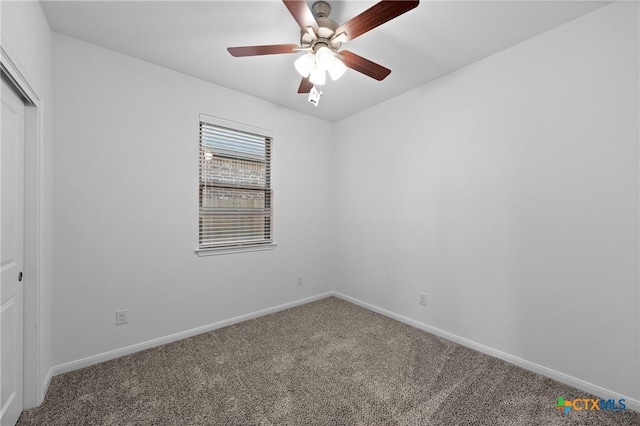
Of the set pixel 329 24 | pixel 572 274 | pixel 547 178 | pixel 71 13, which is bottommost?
pixel 572 274

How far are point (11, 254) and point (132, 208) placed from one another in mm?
906

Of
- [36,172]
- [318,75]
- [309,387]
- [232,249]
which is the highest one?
[318,75]

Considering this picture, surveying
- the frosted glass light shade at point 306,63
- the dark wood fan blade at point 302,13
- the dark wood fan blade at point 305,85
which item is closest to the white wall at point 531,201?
the dark wood fan blade at point 305,85

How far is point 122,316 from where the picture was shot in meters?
2.37

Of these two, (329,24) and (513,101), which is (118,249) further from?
(513,101)

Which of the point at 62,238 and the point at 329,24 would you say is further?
the point at 62,238

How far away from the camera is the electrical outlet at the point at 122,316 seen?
2.35m

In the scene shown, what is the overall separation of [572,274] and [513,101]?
143 centimetres

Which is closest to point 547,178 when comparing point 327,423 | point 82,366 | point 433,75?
point 433,75

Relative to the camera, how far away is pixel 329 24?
1.75m

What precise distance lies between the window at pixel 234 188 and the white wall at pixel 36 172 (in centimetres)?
114

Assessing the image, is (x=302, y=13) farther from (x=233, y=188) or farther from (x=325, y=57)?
(x=233, y=188)

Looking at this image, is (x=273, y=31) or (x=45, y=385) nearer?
(x=45, y=385)

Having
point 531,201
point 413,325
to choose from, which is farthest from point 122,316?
point 531,201
